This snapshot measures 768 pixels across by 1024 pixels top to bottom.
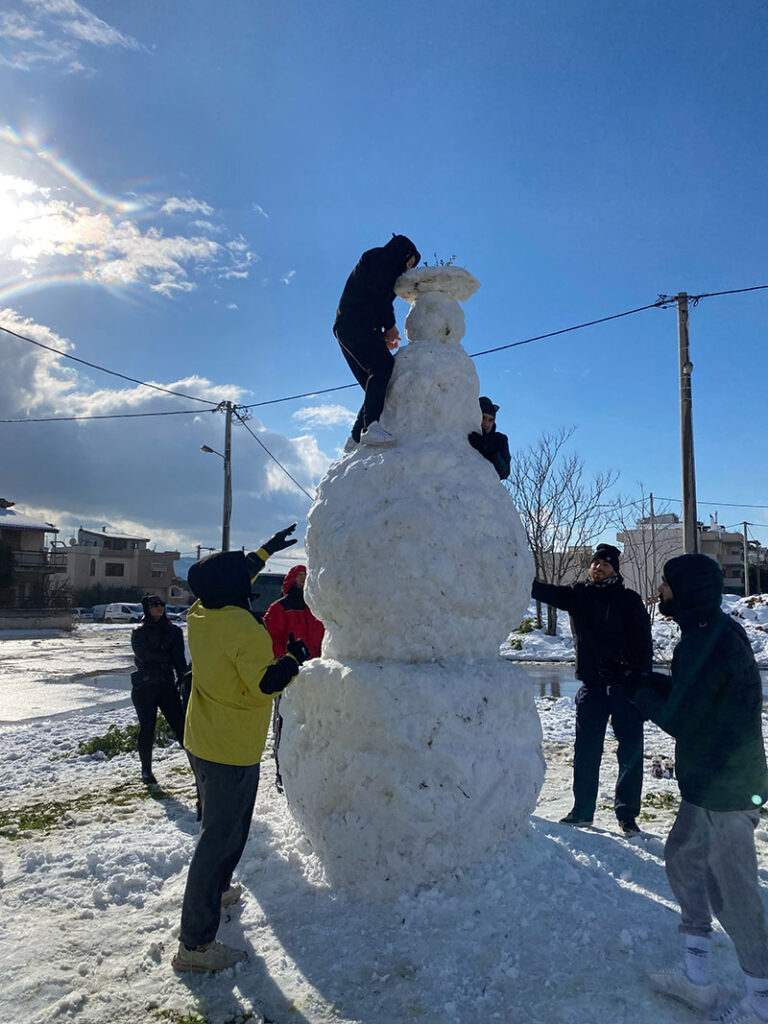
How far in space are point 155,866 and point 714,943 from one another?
2.77 meters

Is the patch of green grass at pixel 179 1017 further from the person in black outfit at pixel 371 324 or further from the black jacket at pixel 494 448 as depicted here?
the black jacket at pixel 494 448

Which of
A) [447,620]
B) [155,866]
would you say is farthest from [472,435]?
[155,866]

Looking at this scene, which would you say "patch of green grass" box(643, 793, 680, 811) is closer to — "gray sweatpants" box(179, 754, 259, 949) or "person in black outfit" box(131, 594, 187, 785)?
"gray sweatpants" box(179, 754, 259, 949)

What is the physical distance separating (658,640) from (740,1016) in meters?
15.3

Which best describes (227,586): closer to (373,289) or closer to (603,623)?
(373,289)

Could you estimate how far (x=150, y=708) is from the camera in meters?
5.84

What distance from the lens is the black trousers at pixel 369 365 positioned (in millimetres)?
3631

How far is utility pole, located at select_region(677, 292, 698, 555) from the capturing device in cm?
1002

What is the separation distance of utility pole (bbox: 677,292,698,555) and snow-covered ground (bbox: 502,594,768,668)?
5.29m

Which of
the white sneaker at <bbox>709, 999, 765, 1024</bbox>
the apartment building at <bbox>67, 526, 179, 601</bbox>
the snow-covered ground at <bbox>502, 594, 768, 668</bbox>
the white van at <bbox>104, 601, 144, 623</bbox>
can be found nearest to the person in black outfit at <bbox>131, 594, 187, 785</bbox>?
the white sneaker at <bbox>709, 999, 765, 1024</bbox>

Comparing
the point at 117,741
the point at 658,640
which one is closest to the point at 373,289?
the point at 117,741

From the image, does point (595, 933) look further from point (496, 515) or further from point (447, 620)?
point (496, 515)

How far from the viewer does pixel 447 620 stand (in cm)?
322

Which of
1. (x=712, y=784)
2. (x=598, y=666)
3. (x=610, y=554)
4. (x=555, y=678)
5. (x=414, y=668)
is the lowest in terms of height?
(x=555, y=678)
